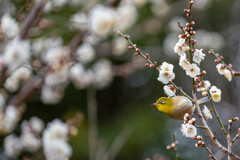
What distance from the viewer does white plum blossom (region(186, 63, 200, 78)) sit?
3.71 feet

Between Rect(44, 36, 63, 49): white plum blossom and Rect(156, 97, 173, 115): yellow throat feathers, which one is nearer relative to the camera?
Rect(156, 97, 173, 115): yellow throat feathers

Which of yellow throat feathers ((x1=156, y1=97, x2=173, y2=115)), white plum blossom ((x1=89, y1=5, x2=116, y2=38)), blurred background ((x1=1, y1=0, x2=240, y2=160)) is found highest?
yellow throat feathers ((x1=156, y1=97, x2=173, y2=115))

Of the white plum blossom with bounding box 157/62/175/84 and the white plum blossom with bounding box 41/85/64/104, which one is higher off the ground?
the white plum blossom with bounding box 157/62/175/84

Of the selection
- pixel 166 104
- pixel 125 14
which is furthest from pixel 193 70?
pixel 125 14

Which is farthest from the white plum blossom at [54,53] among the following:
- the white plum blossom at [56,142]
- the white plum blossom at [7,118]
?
the white plum blossom at [56,142]

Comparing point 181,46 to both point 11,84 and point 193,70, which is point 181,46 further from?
point 11,84

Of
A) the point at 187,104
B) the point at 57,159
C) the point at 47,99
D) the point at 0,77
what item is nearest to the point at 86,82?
the point at 47,99

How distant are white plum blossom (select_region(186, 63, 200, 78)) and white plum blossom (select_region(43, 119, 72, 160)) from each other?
1.26 meters

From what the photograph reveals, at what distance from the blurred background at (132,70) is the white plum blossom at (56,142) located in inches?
9.0

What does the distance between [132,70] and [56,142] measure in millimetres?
1221

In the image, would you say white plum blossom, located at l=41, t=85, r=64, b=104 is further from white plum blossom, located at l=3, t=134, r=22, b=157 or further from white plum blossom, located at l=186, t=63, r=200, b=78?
white plum blossom, located at l=186, t=63, r=200, b=78

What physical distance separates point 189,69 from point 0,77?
1.01m

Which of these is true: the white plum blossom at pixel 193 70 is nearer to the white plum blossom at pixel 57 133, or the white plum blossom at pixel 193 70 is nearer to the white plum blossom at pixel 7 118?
the white plum blossom at pixel 57 133

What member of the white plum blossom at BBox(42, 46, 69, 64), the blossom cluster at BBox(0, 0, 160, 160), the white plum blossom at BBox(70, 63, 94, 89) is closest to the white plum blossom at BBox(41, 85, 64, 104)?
the blossom cluster at BBox(0, 0, 160, 160)
